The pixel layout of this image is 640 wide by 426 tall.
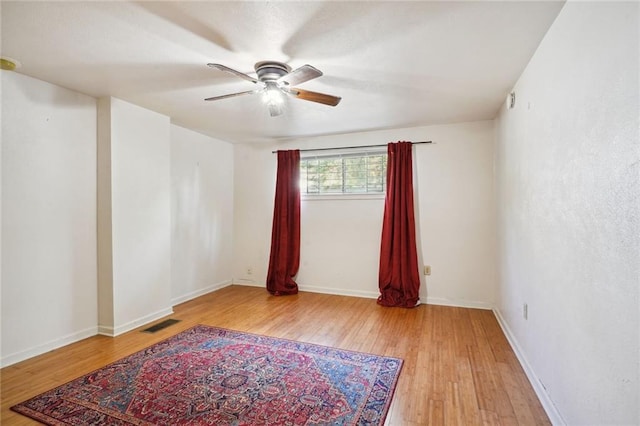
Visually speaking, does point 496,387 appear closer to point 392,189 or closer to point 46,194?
point 392,189

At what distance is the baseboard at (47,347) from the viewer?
95.0 inches

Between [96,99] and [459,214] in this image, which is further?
[459,214]

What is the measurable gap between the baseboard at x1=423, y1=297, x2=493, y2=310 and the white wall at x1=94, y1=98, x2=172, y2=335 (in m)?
3.31

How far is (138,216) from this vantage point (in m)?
3.29

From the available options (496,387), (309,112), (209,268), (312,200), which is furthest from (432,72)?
(209,268)

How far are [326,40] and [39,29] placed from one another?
173 centimetres

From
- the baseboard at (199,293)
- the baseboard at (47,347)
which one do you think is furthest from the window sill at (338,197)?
the baseboard at (47,347)

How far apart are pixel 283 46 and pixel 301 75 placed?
211 millimetres

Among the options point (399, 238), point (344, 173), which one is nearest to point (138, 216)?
point (344, 173)

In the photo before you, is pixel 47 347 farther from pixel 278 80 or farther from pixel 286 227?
pixel 278 80

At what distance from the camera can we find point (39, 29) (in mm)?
1856

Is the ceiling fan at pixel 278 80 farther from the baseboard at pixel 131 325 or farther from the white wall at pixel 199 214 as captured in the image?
the baseboard at pixel 131 325

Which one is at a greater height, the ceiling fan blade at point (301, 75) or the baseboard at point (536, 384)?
the ceiling fan blade at point (301, 75)

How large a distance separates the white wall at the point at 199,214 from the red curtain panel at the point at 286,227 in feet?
2.95
